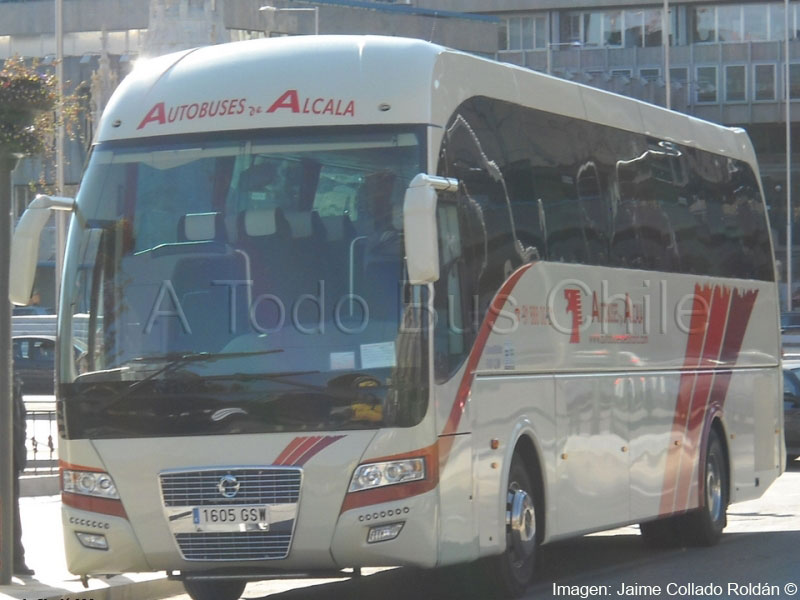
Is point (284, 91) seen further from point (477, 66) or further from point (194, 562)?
point (194, 562)

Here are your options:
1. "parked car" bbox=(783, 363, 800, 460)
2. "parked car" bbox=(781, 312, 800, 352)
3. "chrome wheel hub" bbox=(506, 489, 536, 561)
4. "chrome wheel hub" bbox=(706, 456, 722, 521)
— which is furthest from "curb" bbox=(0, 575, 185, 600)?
"parked car" bbox=(781, 312, 800, 352)

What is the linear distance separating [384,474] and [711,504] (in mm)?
6395

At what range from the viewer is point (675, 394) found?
538 inches

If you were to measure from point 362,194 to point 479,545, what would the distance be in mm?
2367

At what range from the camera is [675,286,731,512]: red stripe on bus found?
45.1 ft

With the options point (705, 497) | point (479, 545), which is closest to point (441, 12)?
point (705, 497)

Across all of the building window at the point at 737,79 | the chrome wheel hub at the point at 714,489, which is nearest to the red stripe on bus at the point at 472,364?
the chrome wheel hub at the point at 714,489

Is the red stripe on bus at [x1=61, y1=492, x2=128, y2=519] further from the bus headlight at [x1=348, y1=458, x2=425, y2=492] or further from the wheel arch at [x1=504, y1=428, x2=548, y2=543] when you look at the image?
the wheel arch at [x1=504, y1=428, x2=548, y2=543]

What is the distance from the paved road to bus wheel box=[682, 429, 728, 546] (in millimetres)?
151

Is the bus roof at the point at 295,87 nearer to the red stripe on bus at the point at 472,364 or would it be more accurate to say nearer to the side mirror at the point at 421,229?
the side mirror at the point at 421,229

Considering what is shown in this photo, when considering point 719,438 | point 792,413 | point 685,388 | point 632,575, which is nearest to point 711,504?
point 719,438

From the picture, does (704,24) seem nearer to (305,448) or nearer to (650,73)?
(650,73)

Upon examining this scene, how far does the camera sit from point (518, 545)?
1048 centimetres

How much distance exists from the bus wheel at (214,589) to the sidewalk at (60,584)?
0.42m
